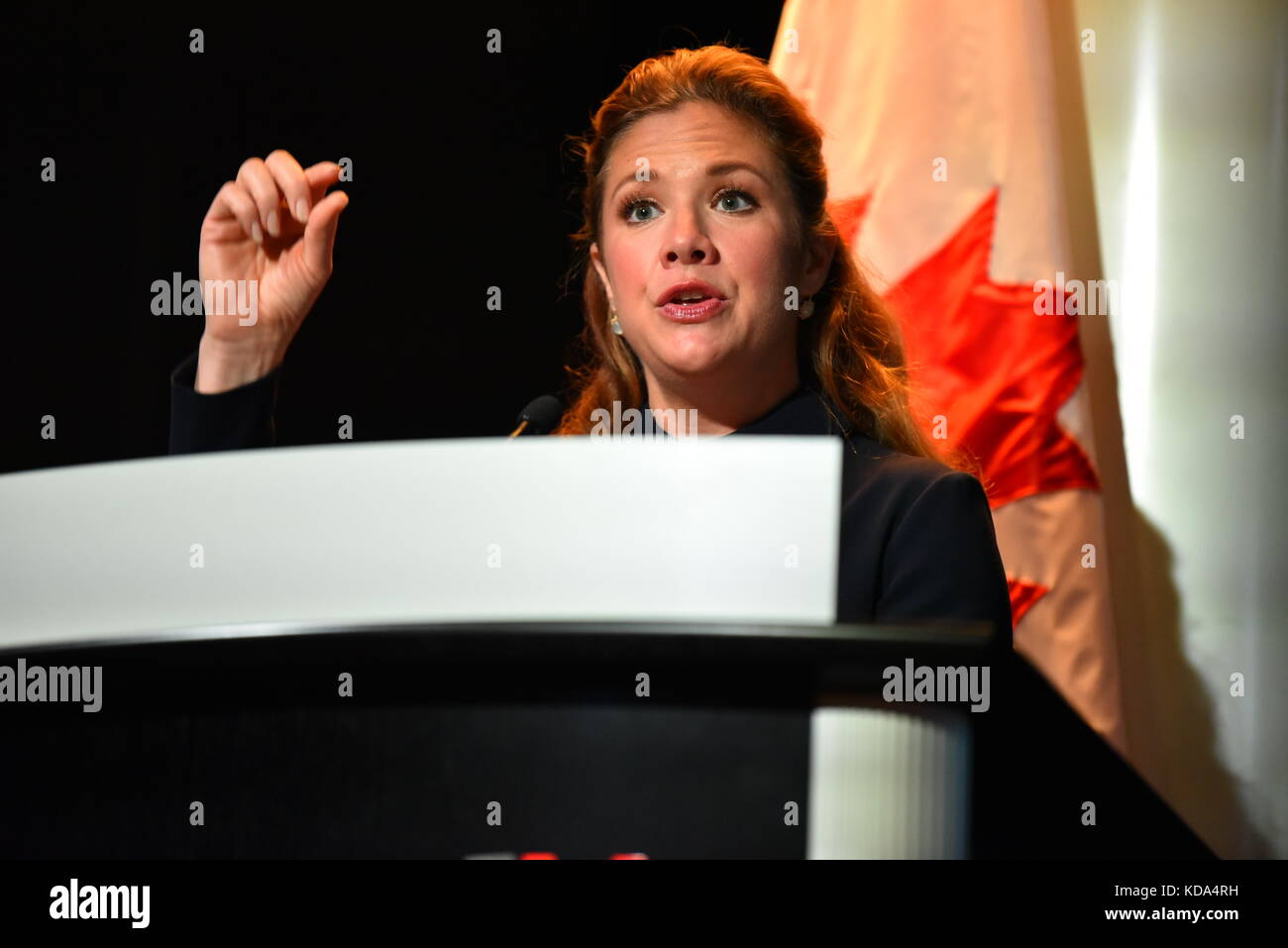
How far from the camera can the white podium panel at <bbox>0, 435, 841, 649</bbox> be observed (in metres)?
0.57

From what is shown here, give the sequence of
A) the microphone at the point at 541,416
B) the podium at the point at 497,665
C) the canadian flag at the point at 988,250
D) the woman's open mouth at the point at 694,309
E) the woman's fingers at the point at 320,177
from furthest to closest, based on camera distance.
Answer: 1. the canadian flag at the point at 988,250
2. the woman's open mouth at the point at 694,309
3. the microphone at the point at 541,416
4. the woman's fingers at the point at 320,177
5. the podium at the point at 497,665

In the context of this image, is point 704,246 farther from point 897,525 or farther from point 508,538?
point 508,538

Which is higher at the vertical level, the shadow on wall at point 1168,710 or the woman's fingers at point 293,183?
the woman's fingers at point 293,183

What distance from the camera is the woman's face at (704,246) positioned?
4.19ft

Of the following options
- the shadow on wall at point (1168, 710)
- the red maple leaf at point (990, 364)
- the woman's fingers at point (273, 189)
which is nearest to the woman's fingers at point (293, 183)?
the woman's fingers at point (273, 189)

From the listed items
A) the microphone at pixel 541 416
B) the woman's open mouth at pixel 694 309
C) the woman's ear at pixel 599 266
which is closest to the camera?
the microphone at pixel 541 416

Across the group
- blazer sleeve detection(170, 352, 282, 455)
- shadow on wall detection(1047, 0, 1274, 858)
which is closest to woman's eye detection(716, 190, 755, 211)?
blazer sleeve detection(170, 352, 282, 455)

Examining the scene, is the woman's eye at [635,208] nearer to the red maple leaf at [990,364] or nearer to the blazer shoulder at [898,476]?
the blazer shoulder at [898,476]

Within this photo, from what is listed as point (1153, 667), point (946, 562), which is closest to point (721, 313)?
point (946, 562)

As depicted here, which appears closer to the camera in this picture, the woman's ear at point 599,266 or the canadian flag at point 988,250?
the woman's ear at point 599,266

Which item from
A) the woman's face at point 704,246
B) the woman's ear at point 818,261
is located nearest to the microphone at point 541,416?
the woman's face at point 704,246

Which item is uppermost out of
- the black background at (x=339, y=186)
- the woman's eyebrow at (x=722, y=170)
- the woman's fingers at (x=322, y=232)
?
the black background at (x=339, y=186)
